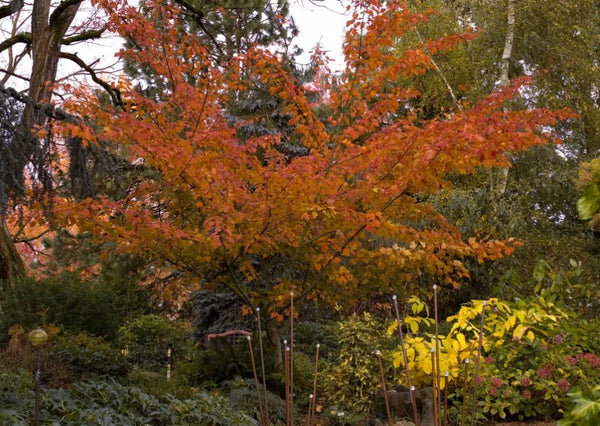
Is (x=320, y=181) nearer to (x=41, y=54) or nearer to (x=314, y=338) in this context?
(x=314, y=338)

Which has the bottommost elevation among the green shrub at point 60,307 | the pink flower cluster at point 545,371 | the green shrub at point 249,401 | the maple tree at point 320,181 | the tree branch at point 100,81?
the green shrub at point 249,401

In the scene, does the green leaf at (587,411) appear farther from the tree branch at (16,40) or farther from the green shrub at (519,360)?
the tree branch at (16,40)

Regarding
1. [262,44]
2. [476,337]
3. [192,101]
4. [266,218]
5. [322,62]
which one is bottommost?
[476,337]

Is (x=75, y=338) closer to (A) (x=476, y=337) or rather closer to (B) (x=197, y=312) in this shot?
(B) (x=197, y=312)

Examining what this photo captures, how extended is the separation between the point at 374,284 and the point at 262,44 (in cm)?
591

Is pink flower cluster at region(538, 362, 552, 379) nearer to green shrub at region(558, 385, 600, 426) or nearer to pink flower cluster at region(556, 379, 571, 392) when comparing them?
pink flower cluster at region(556, 379, 571, 392)

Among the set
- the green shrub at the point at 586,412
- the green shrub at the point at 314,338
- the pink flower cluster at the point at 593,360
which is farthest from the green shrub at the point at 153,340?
the green shrub at the point at 586,412

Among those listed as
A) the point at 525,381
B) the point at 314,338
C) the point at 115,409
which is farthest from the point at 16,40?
the point at 525,381

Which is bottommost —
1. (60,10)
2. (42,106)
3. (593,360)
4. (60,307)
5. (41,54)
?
(593,360)

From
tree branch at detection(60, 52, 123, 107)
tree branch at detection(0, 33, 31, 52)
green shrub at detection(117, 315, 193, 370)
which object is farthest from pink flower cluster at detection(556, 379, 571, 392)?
tree branch at detection(0, 33, 31, 52)

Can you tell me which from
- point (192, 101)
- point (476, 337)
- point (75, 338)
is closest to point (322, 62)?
point (192, 101)

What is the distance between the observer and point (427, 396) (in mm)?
5309

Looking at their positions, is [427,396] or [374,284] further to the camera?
[374,284]

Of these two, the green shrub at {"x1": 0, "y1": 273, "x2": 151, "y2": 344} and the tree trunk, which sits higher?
the tree trunk
